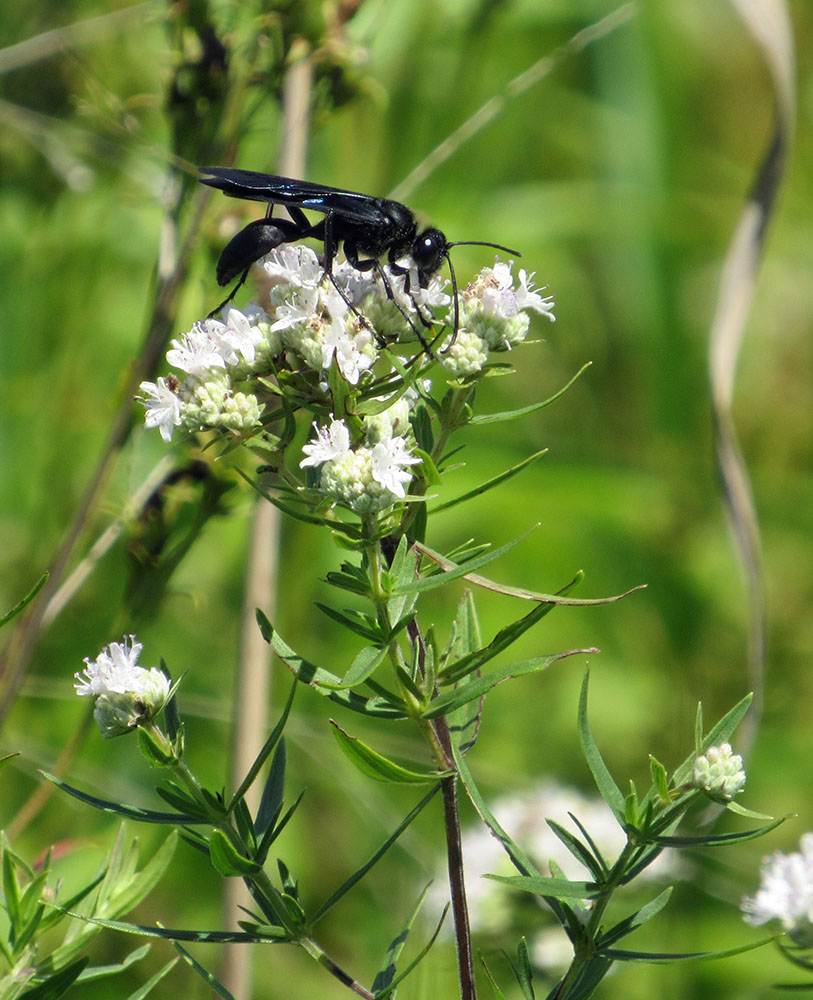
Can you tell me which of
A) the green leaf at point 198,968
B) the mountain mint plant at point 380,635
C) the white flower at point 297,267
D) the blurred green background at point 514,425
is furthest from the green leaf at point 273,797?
the blurred green background at point 514,425

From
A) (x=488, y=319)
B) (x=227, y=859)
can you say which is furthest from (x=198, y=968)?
(x=488, y=319)

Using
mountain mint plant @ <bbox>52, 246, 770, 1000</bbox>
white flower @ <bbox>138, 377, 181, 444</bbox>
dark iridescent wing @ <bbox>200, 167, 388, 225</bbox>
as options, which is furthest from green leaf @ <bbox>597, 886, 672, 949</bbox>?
dark iridescent wing @ <bbox>200, 167, 388, 225</bbox>

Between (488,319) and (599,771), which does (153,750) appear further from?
(488,319)

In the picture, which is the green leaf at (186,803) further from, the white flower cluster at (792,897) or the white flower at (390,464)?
the white flower cluster at (792,897)

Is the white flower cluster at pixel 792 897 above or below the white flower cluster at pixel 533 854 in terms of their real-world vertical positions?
below

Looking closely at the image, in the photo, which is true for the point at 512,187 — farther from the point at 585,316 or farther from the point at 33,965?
the point at 33,965

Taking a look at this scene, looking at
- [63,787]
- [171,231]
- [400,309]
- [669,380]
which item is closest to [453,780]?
[63,787]

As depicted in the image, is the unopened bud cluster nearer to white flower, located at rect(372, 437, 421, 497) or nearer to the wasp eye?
white flower, located at rect(372, 437, 421, 497)
